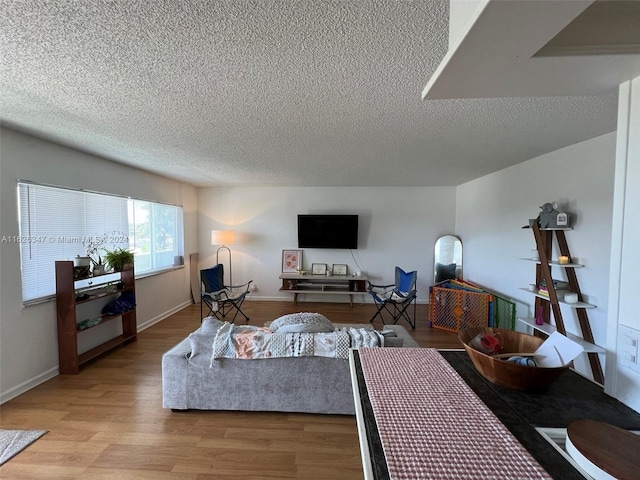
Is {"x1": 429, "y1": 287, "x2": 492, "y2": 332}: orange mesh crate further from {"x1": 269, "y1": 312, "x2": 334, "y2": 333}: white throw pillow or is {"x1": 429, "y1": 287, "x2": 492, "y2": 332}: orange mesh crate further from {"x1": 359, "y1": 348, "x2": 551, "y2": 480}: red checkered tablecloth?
{"x1": 359, "y1": 348, "x2": 551, "y2": 480}: red checkered tablecloth

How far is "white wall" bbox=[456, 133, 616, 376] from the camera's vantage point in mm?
2389

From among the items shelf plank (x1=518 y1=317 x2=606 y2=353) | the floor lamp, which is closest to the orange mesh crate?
shelf plank (x1=518 y1=317 x2=606 y2=353)

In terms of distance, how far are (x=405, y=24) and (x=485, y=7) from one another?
0.63 meters

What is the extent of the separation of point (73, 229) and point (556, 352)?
4.07m

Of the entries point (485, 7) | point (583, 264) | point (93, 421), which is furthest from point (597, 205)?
point (93, 421)

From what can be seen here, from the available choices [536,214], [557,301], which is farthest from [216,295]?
[536,214]

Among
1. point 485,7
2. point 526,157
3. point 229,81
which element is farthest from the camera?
point 526,157

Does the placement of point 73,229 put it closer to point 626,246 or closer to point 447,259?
point 626,246

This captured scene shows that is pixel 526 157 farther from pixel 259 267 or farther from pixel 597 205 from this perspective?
pixel 259 267

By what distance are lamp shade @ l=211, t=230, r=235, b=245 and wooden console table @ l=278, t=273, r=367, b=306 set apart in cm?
120

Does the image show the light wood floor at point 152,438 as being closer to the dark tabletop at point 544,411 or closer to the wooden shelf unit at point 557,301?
the dark tabletop at point 544,411

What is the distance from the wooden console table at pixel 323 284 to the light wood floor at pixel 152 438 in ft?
9.09

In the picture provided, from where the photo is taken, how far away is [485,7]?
2.00 ft

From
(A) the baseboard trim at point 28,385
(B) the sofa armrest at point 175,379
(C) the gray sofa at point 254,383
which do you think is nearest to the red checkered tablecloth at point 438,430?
(C) the gray sofa at point 254,383
